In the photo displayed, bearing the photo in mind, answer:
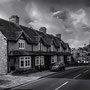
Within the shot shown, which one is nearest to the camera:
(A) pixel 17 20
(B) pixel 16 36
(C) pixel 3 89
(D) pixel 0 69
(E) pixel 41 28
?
(C) pixel 3 89

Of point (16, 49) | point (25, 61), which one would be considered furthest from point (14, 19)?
point (25, 61)

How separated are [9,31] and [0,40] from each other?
2.99 m

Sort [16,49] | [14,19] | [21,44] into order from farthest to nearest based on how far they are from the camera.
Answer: [14,19] → [21,44] → [16,49]

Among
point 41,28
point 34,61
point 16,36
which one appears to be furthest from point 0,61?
point 41,28

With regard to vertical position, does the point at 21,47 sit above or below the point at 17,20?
below

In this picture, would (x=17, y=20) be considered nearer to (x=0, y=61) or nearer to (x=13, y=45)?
(x=13, y=45)

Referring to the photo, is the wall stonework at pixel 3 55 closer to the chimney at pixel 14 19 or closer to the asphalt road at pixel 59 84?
the asphalt road at pixel 59 84

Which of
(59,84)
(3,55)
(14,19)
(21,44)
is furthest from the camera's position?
(14,19)

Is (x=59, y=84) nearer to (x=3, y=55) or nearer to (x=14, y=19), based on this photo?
(x=3, y=55)

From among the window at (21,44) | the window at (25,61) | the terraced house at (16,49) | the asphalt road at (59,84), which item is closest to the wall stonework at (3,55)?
the terraced house at (16,49)

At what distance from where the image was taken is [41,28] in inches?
1949

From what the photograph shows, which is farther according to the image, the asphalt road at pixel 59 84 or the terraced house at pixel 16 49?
the terraced house at pixel 16 49

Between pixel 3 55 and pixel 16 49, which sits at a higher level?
pixel 16 49

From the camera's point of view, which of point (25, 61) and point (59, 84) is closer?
point (59, 84)
